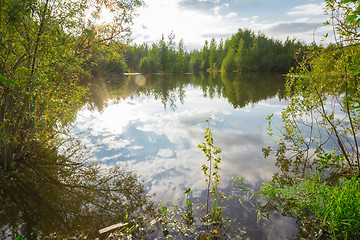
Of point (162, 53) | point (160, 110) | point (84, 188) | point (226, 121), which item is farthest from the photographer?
point (162, 53)

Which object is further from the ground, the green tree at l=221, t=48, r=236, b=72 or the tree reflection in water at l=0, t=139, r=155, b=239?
the green tree at l=221, t=48, r=236, b=72

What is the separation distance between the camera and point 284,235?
12.9ft

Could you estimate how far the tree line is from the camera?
73.7 metres

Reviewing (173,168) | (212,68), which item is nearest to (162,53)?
(212,68)

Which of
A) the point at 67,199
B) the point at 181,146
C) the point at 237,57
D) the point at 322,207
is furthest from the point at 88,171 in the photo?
the point at 237,57

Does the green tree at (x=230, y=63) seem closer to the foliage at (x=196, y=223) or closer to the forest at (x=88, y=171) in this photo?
the forest at (x=88, y=171)

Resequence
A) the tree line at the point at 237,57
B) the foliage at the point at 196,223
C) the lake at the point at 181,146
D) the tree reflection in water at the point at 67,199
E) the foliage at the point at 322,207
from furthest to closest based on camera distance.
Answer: the tree line at the point at 237,57, the lake at the point at 181,146, the tree reflection in water at the point at 67,199, the foliage at the point at 196,223, the foliage at the point at 322,207

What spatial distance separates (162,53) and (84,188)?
9867cm

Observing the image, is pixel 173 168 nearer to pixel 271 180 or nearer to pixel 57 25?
pixel 271 180

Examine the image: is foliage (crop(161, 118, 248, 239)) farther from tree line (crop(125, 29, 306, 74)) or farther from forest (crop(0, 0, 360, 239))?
tree line (crop(125, 29, 306, 74))

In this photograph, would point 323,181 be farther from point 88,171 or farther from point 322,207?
point 88,171

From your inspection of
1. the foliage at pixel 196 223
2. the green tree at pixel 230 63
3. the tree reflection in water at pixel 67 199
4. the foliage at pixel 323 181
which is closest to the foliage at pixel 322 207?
the foliage at pixel 323 181

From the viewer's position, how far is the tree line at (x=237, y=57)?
242 feet

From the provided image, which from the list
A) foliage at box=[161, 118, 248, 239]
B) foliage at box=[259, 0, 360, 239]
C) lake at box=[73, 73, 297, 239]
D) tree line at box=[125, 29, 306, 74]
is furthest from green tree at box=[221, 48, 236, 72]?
foliage at box=[161, 118, 248, 239]
